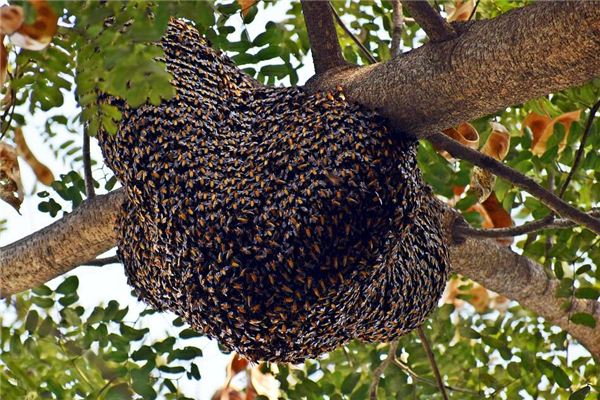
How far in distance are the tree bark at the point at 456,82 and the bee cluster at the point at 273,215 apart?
7cm

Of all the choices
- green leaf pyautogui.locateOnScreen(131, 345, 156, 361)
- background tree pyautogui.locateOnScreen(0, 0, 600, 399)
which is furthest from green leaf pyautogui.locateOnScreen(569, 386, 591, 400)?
green leaf pyautogui.locateOnScreen(131, 345, 156, 361)

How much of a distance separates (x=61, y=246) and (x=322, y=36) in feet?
2.84

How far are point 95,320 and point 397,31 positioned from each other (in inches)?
46.3

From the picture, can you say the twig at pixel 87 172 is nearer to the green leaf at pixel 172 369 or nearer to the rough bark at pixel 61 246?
the rough bark at pixel 61 246

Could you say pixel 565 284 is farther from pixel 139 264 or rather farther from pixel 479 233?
pixel 139 264

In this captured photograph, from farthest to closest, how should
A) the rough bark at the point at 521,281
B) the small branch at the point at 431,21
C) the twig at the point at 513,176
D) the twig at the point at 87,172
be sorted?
the rough bark at the point at 521,281
the twig at the point at 87,172
the twig at the point at 513,176
the small branch at the point at 431,21

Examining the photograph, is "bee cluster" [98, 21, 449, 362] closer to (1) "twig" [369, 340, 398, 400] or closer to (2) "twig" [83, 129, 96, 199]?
(2) "twig" [83, 129, 96, 199]

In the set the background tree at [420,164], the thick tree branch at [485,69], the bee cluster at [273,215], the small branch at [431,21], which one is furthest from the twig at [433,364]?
the small branch at [431,21]

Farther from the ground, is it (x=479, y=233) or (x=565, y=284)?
(x=479, y=233)

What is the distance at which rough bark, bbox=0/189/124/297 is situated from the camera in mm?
2457

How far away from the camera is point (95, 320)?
2.79m

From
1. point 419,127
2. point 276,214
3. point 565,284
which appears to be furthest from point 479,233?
point 276,214

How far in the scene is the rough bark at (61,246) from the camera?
246 centimetres

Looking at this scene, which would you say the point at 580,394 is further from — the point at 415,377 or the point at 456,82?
the point at 456,82
